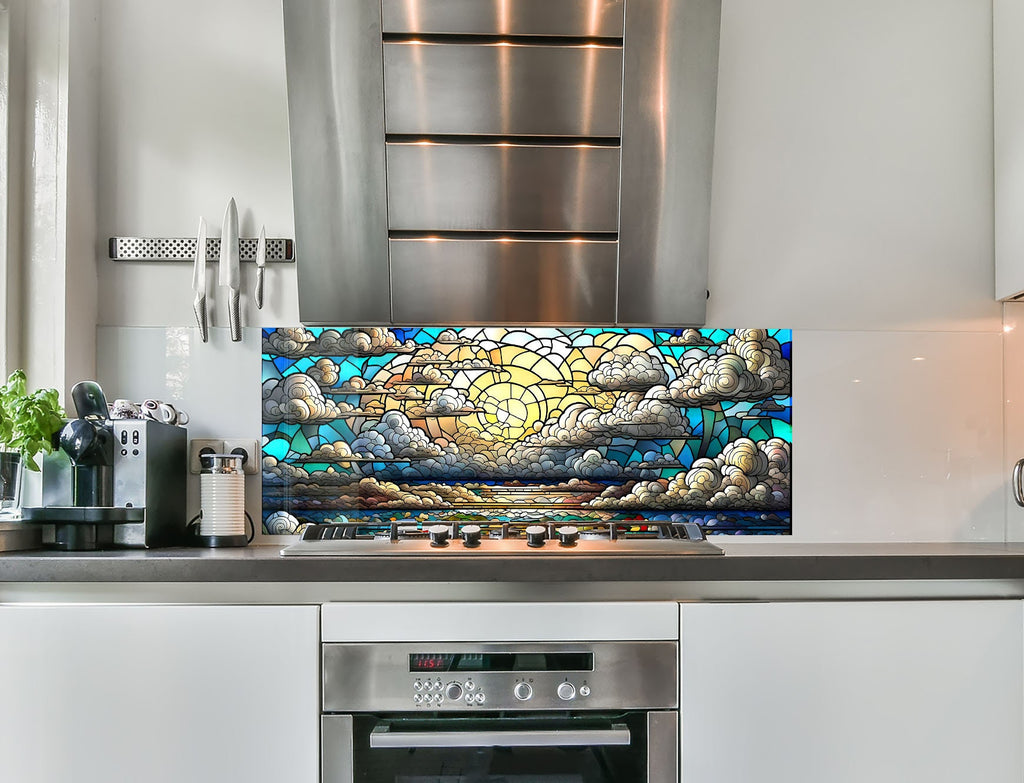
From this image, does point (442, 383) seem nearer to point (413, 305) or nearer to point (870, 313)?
point (413, 305)

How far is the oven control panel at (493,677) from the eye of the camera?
1546 mm

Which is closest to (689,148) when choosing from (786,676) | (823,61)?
(823,61)

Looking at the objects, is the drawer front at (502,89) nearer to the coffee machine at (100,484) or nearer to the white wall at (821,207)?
the white wall at (821,207)

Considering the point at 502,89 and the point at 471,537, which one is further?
the point at 502,89

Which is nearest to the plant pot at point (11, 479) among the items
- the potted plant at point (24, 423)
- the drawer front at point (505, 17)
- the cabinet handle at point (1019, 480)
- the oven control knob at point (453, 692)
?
the potted plant at point (24, 423)

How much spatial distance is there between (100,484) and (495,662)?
92cm

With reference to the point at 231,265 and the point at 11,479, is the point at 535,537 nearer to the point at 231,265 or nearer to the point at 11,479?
the point at 231,265

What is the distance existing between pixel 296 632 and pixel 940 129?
6.51ft

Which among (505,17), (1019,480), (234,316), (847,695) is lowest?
(847,695)

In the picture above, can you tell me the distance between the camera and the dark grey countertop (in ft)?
5.10

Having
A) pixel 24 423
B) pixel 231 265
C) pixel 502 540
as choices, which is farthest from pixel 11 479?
pixel 502 540

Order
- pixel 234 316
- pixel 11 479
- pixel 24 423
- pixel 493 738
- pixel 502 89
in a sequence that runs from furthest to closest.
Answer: pixel 234 316 < pixel 502 89 < pixel 11 479 < pixel 24 423 < pixel 493 738

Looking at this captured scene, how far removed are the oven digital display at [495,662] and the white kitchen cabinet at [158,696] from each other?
0.68 ft

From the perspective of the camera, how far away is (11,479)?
184 centimetres
